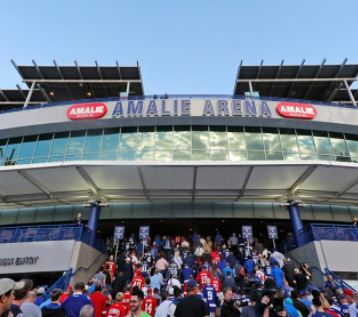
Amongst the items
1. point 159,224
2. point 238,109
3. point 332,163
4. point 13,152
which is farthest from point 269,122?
point 13,152

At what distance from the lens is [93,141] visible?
18594 millimetres

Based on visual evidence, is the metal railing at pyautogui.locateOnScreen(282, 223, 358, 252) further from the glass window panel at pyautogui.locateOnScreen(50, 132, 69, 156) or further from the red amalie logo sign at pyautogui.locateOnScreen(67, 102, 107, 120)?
the glass window panel at pyautogui.locateOnScreen(50, 132, 69, 156)

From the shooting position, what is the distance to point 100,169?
1658 cm

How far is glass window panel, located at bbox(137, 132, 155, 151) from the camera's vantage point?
18.0 metres

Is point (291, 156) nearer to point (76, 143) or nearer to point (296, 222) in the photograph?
point (296, 222)

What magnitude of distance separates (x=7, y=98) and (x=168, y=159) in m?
23.4

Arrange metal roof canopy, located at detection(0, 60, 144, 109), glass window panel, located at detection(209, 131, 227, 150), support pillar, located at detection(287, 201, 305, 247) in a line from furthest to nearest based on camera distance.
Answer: metal roof canopy, located at detection(0, 60, 144, 109), glass window panel, located at detection(209, 131, 227, 150), support pillar, located at detection(287, 201, 305, 247)

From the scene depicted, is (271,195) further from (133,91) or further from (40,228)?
(133,91)

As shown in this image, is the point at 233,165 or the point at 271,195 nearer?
the point at 233,165

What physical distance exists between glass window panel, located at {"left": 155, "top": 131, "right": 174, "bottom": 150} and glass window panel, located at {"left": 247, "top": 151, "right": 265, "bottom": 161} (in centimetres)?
517

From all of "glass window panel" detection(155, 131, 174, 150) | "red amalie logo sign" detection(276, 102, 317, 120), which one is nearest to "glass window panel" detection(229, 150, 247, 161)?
"red amalie logo sign" detection(276, 102, 317, 120)

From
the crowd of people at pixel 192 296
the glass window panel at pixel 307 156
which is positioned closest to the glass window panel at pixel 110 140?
the crowd of people at pixel 192 296

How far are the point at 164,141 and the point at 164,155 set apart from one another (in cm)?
109

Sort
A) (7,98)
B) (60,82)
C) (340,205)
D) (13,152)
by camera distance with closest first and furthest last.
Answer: (13,152), (340,205), (60,82), (7,98)
